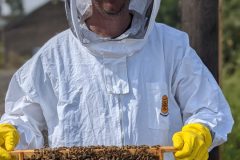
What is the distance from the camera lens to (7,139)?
3.48 m

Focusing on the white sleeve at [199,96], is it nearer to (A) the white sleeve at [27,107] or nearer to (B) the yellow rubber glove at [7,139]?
(A) the white sleeve at [27,107]

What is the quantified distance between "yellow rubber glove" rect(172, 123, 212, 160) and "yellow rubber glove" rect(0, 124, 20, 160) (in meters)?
0.77

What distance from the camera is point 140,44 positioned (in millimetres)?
3752

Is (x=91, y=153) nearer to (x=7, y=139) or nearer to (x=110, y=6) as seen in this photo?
(x=7, y=139)

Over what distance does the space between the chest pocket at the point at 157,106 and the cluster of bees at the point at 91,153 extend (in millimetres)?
327

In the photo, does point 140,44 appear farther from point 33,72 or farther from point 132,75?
point 33,72

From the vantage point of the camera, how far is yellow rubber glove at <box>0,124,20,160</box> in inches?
134

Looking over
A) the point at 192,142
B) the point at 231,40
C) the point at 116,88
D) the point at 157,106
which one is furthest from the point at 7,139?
the point at 231,40

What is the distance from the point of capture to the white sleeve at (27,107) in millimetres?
3727

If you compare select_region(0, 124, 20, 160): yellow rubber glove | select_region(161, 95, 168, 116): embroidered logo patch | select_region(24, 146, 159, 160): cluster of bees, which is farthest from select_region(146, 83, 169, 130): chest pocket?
select_region(0, 124, 20, 160): yellow rubber glove

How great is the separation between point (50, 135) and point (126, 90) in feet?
1.53

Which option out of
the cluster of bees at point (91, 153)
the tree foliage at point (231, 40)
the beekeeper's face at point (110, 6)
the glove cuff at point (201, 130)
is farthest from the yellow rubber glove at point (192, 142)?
the tree foliage at point (231, 40)

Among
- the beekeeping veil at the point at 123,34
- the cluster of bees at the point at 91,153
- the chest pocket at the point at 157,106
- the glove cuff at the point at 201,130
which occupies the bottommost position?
the cluster of bees at the point at 91,153

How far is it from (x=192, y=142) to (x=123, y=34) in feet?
2.33
